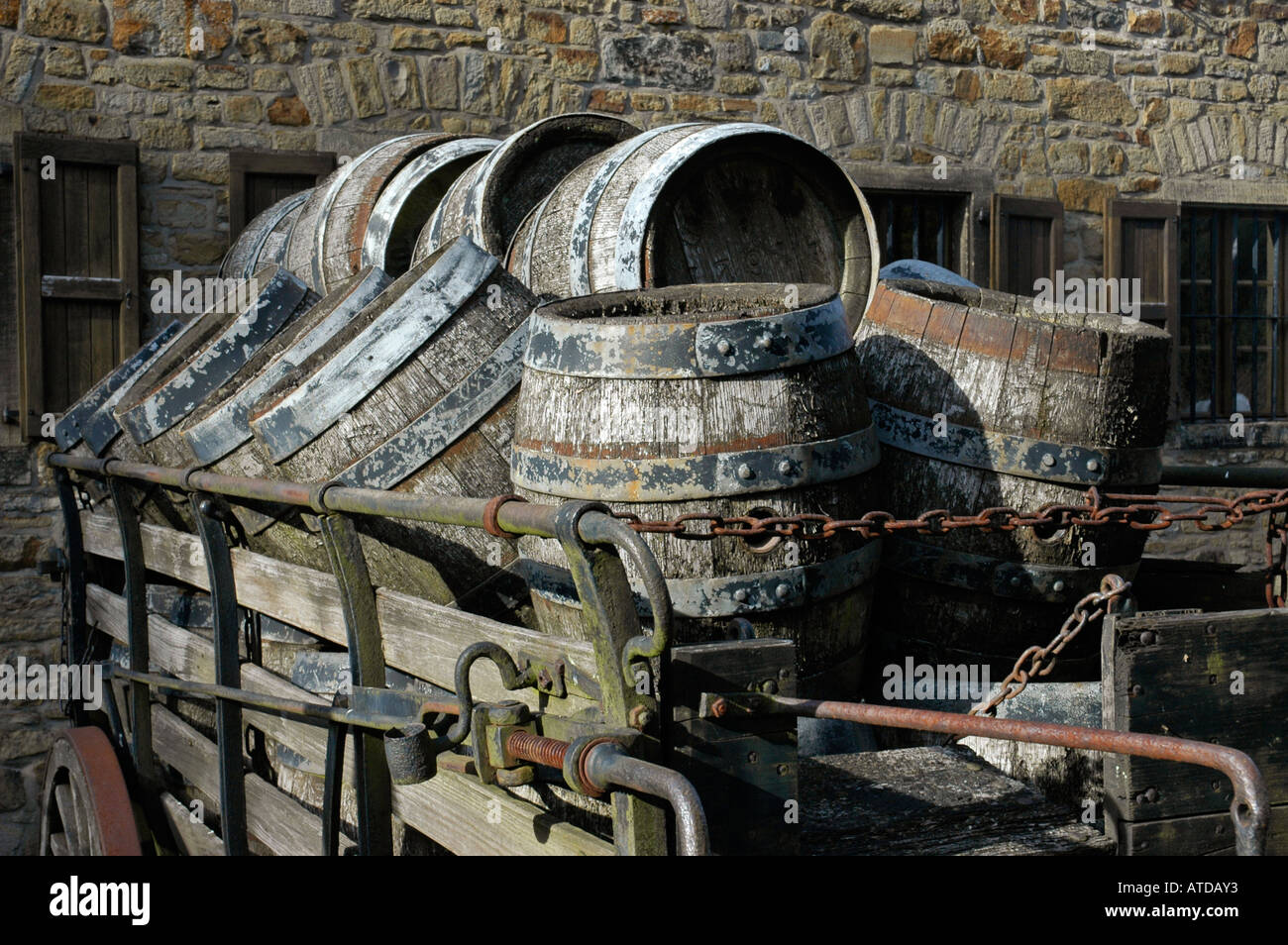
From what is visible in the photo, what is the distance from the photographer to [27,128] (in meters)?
5.77

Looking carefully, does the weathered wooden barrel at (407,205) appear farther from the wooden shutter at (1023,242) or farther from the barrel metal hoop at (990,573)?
the wooden shutter at (1023,242)

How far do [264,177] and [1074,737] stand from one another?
5.55 metres

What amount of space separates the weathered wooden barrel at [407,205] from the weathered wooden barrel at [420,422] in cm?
194

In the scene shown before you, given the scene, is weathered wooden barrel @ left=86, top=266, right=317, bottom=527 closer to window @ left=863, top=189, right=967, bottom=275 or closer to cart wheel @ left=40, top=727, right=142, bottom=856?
cart wheel @ left=40, top=727, right=142, bottom=856

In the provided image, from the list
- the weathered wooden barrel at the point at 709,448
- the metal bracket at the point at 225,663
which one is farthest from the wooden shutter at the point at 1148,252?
the metal bracket at the point at 225,663

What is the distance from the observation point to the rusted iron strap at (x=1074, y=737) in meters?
1.33

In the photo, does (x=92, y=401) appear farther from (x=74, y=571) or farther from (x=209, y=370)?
(x=209, y=370)

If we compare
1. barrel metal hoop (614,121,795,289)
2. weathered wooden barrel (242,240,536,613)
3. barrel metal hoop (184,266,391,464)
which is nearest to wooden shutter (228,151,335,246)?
barrel metal hoop (614,121,795,289)

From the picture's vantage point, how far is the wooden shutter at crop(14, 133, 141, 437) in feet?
18.6

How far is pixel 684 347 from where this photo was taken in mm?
2307

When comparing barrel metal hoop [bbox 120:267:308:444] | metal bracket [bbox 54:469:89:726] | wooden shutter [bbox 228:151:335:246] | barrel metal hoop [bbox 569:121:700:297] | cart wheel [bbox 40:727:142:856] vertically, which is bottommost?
cart wheel [bbox 40:727:142:856]

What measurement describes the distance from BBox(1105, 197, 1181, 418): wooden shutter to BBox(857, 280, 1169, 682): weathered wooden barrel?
5.48m
